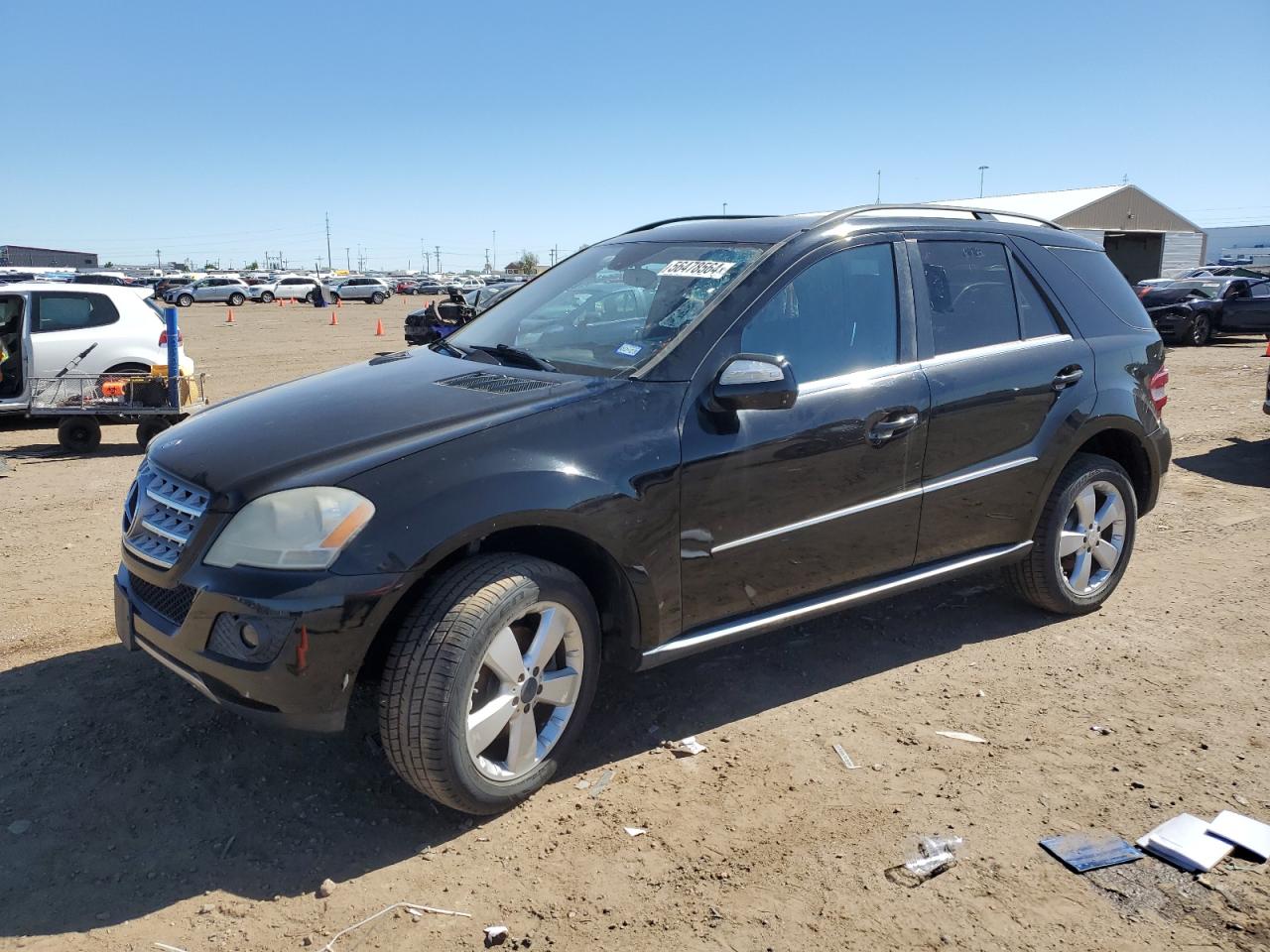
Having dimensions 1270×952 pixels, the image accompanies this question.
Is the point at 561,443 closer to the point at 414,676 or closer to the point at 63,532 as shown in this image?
the point at 414,676

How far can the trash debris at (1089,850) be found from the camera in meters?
2.98

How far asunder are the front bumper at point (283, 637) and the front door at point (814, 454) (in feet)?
3.84

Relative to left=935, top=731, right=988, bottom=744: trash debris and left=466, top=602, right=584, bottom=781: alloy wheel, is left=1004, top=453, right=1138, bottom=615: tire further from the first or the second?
left=466, top=602, right=584, bottom=781: alloy wheel

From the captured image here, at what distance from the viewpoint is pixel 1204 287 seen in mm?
20781

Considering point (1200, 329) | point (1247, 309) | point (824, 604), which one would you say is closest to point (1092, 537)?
point (824, 604)

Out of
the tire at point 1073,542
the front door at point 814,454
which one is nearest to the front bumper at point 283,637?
the front door at point 814,454

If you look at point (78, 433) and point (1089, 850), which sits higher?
point (78, 433)

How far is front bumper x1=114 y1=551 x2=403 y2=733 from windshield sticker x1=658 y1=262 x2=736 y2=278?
1.79m

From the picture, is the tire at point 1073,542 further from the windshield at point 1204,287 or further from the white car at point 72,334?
the windshield at point 1204,287

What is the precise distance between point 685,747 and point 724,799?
0.37 m

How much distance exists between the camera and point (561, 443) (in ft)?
10.5

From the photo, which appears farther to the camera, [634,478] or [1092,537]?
[1092,537]

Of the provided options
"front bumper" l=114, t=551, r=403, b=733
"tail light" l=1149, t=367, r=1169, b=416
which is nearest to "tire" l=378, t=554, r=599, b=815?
"front bumper" l=114, t=551, r=403, b=733

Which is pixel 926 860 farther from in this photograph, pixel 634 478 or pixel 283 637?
pixel 283 637
